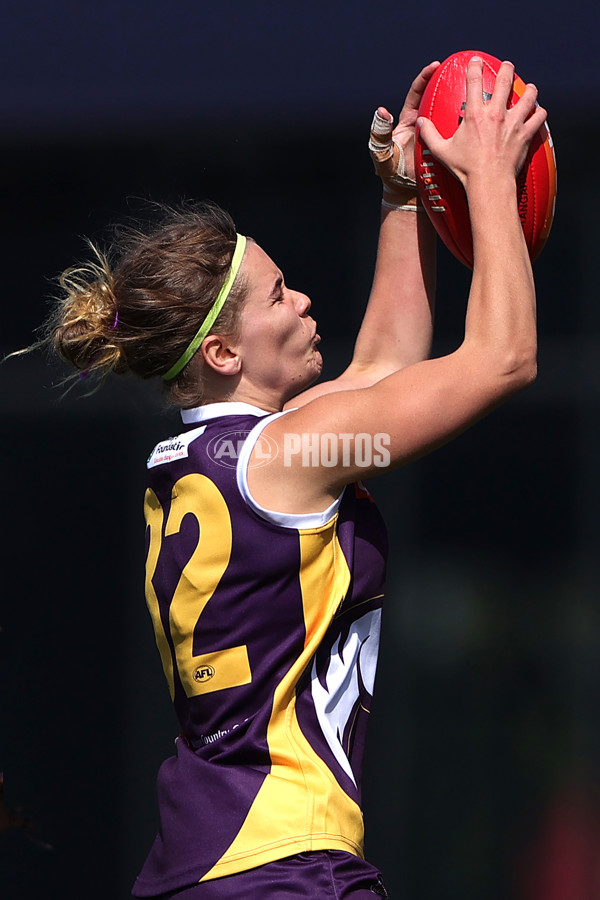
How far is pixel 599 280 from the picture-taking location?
185 inches

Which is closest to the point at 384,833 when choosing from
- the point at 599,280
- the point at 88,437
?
the point at 88,437

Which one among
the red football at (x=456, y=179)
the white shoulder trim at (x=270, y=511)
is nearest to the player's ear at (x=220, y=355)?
the white shoulder trim at (x=270, y=511)

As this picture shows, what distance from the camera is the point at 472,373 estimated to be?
156 centimetres

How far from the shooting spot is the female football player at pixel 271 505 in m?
1.57

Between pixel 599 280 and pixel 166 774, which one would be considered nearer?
pixel 166 774

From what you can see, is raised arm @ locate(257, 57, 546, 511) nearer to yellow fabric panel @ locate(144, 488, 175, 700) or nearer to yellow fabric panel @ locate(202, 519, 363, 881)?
yellow fabric panel @ locate(202, 519, 363, 881)

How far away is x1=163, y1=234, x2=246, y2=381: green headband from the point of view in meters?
1.75

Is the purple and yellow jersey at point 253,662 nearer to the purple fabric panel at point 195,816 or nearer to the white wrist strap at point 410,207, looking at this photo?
the purple fabric panel at point 195,816

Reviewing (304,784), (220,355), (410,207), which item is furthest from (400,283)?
(304,784)

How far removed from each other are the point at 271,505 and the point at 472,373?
36 cm

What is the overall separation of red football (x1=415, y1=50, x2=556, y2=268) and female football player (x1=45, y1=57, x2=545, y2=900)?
0.23 feet

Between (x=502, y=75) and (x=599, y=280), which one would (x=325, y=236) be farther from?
(x=502, y=75)

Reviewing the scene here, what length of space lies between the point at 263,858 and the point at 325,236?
3638 millimetres

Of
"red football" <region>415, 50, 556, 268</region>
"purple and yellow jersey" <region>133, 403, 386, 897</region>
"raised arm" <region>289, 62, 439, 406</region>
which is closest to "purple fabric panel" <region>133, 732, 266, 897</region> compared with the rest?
"purple and yellow jersey" <region>133, 403, 386, 897</region>
